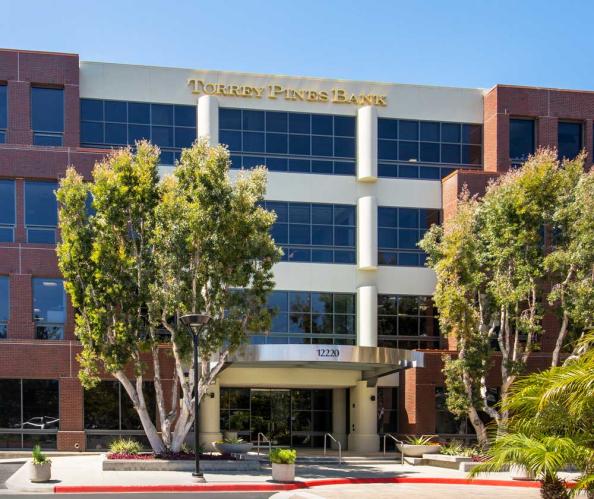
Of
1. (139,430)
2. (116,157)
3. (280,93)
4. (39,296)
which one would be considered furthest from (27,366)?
(280,93)

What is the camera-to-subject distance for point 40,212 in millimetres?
33656

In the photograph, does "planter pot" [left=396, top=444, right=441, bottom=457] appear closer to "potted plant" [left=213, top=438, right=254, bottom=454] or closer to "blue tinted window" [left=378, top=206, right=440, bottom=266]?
"potted plant" [left=213, top=438, right=254, bottom=454]

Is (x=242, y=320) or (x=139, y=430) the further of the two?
(x=139, y=430)

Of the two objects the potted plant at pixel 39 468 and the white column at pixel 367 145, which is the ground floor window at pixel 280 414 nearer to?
the white column at pixel 367 145

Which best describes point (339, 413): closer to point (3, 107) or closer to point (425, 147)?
point (425, 147)

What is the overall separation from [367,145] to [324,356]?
10.3 m

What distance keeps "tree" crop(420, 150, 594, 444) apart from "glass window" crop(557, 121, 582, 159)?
20.1ft

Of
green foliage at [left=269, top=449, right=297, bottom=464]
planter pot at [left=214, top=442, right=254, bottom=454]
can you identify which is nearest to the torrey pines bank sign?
planter pot at [left=214, top=442, right=254, bottom=454]

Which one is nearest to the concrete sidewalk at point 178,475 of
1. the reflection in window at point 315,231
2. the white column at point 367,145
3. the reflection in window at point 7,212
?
the reflection in window at point 7,212

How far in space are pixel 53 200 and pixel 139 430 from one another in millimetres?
9444

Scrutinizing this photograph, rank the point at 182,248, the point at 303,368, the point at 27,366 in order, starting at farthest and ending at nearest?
1. the point at 303,368
2. the point at 27,366
3. the point at 182,248

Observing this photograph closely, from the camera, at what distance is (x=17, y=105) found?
34.1m

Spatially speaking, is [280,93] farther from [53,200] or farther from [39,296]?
[39,296]

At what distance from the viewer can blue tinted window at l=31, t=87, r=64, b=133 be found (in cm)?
3466
